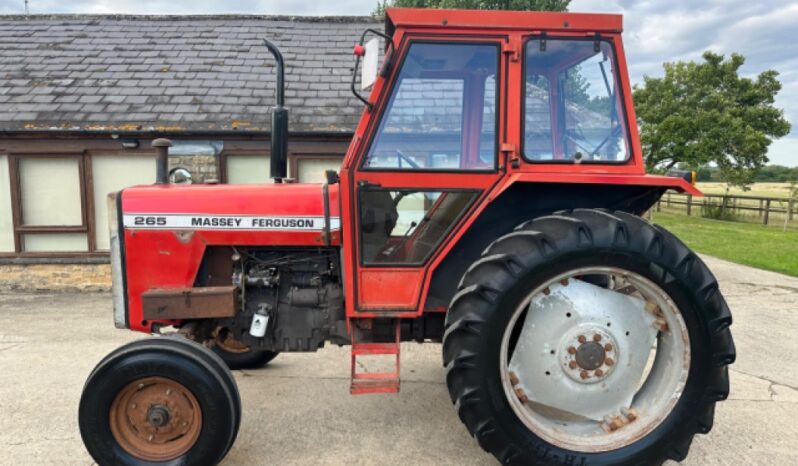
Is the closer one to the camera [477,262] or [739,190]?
[477,262]

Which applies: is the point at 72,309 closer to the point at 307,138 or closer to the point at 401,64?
the point at 307,138

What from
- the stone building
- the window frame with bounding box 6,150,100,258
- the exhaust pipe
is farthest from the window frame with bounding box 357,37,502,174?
the window frame with bounding box 6,150,100,258

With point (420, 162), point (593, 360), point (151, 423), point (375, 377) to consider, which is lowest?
point (151, 423)

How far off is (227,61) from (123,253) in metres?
5.96

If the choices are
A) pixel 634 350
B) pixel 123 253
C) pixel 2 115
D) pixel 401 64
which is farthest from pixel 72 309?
pixel 634 350

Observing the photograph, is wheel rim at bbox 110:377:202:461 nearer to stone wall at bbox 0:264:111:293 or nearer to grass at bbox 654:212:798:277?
stone wall at bbox 0:264:111:293

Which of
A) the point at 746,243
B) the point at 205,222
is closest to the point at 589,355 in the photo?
the point at 205,222

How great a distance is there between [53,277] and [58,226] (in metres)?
0.70

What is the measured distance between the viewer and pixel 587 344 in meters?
2.50

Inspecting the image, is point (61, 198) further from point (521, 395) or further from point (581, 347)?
point (581, 347)

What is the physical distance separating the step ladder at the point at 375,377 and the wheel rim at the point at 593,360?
1.99 ft

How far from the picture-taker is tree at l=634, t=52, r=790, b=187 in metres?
20.1

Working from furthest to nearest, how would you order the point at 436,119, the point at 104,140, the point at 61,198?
the point at 61,198, the point at 104,140, the point at 436,119

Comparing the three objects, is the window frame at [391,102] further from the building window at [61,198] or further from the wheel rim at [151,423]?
the building window at [61,198]
